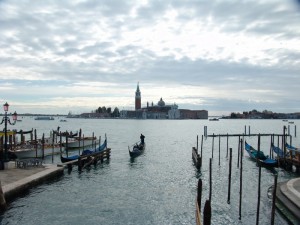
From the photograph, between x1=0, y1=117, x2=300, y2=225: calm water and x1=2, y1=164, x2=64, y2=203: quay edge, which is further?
x1=2, y1=164, x2=64, y2=203: quay edge

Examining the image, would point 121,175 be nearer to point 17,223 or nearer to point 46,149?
point 17,223

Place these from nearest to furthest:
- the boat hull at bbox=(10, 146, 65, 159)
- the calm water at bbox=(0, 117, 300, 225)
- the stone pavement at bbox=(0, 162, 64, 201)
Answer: the calm water at bbox=(0, 117, 300, 225) → the stone pavement at bbox=(0, 162, 64, 201) → the boat hull at bbox=(10, 146, 65, 159)

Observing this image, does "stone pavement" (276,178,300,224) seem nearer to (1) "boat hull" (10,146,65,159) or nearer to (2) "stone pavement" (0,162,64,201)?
(2) "stone pavement" (0,162,64,201)

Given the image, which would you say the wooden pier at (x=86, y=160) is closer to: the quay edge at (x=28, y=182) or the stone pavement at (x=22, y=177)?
the quay edge at (x=28, y=182)

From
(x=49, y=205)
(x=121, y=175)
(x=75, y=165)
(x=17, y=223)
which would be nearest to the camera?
(x=17, y=223)

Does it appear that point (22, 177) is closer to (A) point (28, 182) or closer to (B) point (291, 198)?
(A) point (28, 182)

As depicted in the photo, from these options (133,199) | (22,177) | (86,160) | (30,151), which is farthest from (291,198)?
(30,151)

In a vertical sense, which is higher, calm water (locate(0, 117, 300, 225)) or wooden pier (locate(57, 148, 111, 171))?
wooden pier (locate(57, 148, 111, 171))

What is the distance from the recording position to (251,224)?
14.1 metres

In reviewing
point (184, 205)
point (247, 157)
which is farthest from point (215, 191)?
point (247, 157)

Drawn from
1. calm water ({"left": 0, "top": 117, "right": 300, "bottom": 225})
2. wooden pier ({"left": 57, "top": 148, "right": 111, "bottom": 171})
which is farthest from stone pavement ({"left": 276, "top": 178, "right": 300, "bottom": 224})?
wooden pier ({"left": 57, "top": 148, "right": 111, "bottom": 171})

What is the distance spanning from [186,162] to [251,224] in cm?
1816

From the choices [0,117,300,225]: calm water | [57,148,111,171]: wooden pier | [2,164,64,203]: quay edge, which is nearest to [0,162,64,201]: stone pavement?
[2,164,64,203]: quay edge

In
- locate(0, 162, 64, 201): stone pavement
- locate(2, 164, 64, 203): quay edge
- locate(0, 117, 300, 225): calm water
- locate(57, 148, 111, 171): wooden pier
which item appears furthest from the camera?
locate(57, 148, 111, 171): wooden pier
